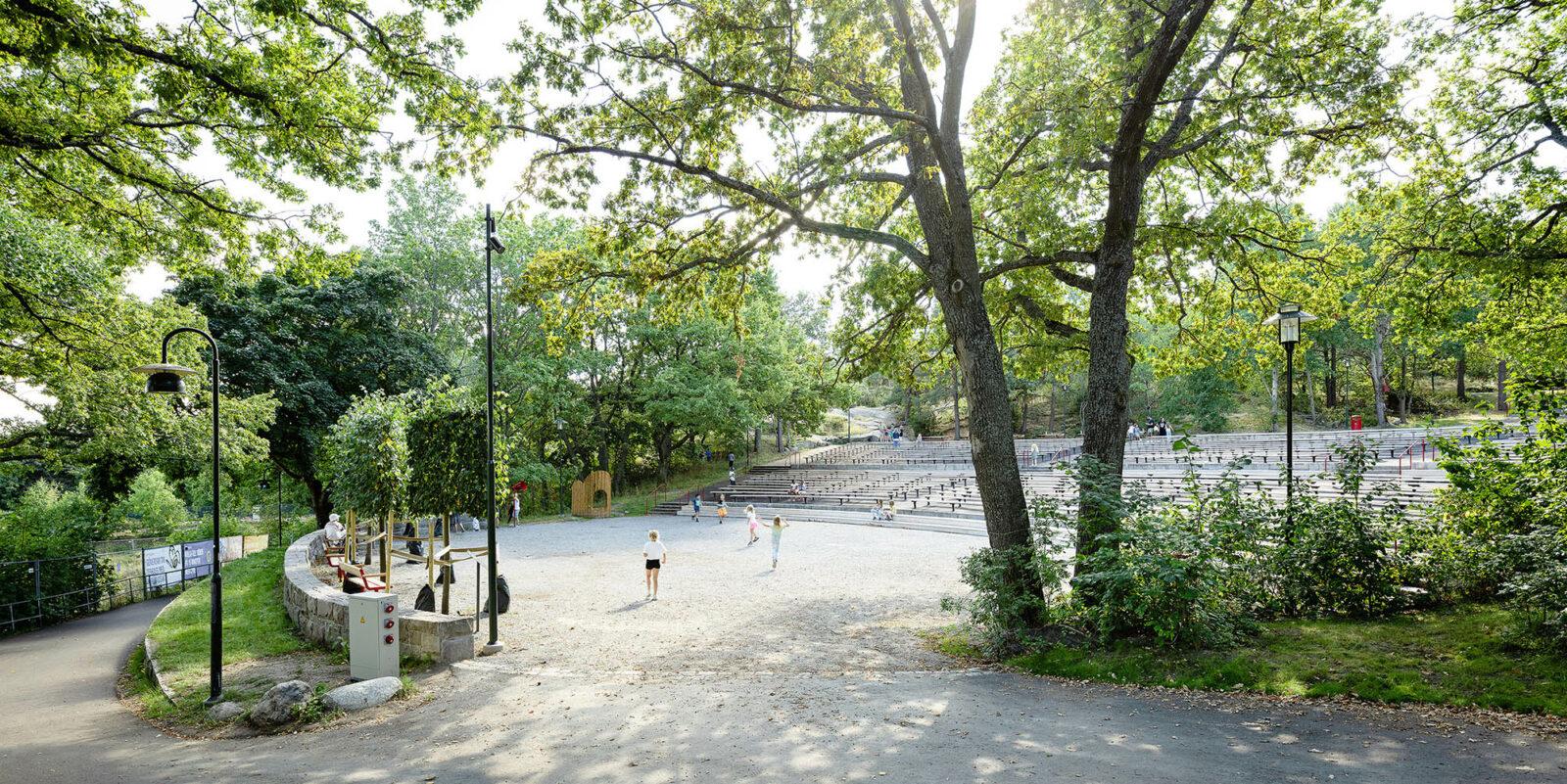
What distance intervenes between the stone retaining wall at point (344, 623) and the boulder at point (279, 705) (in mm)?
1620

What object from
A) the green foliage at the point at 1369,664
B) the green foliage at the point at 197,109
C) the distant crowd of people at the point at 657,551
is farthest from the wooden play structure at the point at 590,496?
the green foliage at the point at 1369,664

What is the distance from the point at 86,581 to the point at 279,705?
14.9 metres

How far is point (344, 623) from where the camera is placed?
1001cm

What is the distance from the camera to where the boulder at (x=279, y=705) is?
7.11m

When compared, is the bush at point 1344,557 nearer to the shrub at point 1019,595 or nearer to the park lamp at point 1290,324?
the shrub at point 1019,595

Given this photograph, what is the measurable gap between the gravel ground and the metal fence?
20.2ft

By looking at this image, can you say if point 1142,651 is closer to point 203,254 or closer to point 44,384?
point 203,254

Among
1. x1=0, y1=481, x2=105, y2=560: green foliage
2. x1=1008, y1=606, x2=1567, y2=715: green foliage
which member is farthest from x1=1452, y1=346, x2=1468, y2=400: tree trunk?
x1=0, y1=481, x2=105, y2=560: green foliage

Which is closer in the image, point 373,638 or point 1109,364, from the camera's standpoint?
point 373,638

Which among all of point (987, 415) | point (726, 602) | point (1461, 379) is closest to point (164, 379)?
point (726, 602)

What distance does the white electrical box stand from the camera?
8.38m

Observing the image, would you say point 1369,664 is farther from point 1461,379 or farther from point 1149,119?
point 1461,379

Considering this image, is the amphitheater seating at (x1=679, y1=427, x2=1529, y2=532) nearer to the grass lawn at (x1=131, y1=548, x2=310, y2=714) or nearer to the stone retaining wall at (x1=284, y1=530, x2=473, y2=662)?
the stone retaining wall at (x1=284, y1=530, x2=473, y2=662)

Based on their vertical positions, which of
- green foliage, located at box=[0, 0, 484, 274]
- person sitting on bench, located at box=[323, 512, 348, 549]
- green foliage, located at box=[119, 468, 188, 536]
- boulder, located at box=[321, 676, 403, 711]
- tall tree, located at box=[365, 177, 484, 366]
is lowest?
A: green foliage, located at box=[119, 468, 188, 536]
